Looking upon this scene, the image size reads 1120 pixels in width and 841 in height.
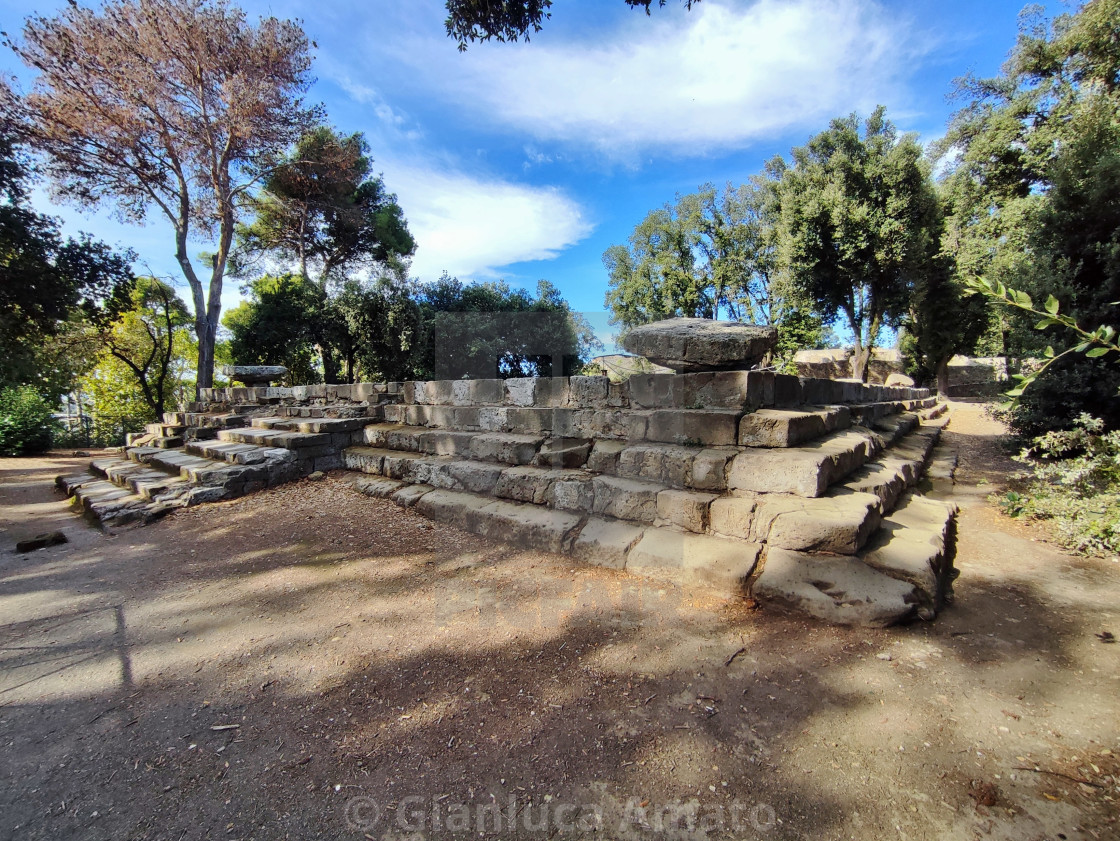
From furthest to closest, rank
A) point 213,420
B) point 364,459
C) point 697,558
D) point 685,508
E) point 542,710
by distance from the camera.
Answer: point 213,420, point 364,459, point 685,508, point 697,558, point 542,710

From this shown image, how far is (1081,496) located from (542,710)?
477 cm

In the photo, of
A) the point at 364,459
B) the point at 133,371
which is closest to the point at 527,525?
the point at 364,459

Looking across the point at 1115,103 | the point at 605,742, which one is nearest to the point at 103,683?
the point at 605,742

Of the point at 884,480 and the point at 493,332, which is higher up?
the point at 493,332

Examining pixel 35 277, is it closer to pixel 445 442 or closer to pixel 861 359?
pixel 445 442

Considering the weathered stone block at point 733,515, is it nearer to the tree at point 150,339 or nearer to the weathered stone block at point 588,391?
the weathered stone block at point 588,391

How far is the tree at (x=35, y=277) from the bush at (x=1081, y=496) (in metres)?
16.0

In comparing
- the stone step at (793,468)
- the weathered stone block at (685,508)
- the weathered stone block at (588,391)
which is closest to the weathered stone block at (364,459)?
the weathered stone block at (588,391)

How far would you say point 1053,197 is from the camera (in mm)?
5301

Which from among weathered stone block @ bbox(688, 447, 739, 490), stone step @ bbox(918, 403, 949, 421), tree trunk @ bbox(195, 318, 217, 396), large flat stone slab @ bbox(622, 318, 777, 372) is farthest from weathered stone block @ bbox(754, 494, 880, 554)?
tree trunk @ bbox(195, 318, 217, 396)

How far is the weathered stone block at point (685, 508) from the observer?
2.99 meters

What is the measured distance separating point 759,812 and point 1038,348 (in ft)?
20.3

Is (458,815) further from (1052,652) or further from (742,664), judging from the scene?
(1052,652)

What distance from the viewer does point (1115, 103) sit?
27.1ft
